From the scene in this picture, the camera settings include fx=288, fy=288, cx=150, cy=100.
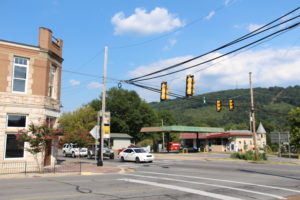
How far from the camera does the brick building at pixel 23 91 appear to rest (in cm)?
2006

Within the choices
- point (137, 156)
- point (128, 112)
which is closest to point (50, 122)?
point (137, 156)

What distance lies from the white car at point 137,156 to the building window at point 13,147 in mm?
12589

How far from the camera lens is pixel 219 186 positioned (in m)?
13.0

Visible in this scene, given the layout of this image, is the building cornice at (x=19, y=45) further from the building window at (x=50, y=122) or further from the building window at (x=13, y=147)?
the building window at (x=13, y=147)

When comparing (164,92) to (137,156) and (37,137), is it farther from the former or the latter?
(137,156)

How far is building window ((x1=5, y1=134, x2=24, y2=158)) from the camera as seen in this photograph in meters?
19.9

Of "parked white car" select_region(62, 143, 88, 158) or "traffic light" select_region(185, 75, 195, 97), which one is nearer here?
"traffic light" select_region(185, 75, 195, 97)

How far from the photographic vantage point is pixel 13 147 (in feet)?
66.3

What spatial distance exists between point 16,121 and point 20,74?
3452 millimetres

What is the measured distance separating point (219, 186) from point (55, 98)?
620 inches

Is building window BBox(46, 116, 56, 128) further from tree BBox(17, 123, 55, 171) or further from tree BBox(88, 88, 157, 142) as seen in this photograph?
tree BBox(88, 88, 157, 142)

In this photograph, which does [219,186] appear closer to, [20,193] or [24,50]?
[20,193]

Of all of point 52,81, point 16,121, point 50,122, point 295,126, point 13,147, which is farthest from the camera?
point 295,126

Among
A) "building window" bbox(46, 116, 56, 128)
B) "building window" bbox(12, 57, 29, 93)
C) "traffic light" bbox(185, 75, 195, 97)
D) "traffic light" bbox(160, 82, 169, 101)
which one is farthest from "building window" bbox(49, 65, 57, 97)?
"traffic light" bbox(185, 75, 195, 97)
